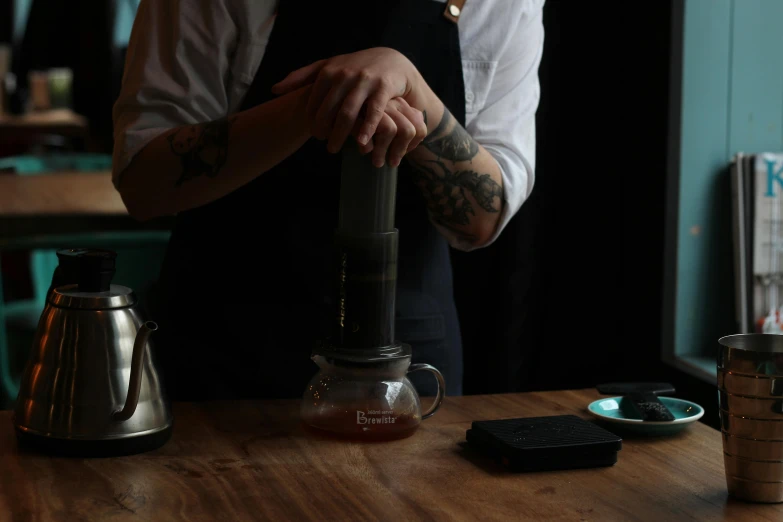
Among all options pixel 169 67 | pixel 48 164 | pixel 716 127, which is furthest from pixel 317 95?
pixel 48 164

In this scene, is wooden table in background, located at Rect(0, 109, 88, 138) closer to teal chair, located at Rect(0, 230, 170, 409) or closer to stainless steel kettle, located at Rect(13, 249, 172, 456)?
teal chair, located at Rect(0, 230, 170, 409)

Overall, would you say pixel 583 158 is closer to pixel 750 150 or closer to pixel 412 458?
pixel 750 150

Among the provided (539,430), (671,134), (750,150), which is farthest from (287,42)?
(750,150)

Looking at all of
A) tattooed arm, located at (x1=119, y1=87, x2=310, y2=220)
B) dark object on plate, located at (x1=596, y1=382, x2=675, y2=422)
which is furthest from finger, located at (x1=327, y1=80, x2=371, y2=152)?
dark object on plate, located at (x1=596, y1=382, x2=675, y2=422)

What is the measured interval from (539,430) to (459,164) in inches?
17.5

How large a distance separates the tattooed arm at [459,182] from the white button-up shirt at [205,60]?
0.03 metres

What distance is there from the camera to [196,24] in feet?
4.29

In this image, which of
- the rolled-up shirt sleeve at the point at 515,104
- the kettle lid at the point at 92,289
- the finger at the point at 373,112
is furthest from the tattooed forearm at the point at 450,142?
the kettle lid at the point at 92,289

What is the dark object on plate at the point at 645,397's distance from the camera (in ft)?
3.59

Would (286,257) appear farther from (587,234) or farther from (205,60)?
(587,234)

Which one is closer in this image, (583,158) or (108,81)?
(583,158)

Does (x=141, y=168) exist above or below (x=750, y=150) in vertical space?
below

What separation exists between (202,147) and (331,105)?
296 millimetres

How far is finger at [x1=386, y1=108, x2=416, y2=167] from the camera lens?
104 cm
